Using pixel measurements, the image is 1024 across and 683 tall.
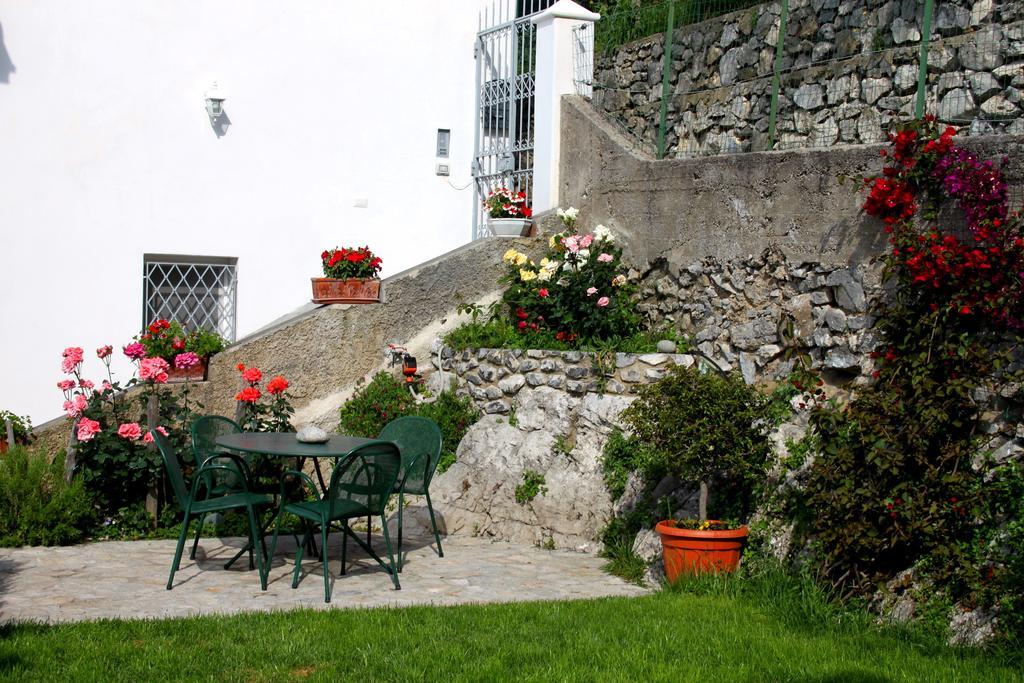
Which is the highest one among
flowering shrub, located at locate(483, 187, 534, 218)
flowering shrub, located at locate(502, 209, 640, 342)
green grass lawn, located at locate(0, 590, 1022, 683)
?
flowering shrub, located at locate(483, 187, 534, 218)

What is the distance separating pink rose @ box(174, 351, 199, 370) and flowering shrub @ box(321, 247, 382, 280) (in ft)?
5.07

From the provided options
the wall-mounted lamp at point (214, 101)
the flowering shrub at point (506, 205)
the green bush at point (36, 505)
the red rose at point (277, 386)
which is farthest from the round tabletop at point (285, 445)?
the wall-mounted lamp at point (214, 101)

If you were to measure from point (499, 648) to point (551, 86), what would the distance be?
21.3ft

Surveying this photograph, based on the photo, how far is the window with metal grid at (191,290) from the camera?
969cm

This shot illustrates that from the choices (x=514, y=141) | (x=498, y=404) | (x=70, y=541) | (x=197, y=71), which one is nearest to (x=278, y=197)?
(x=197, y=71)

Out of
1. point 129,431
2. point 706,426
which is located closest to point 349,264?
point 129,431

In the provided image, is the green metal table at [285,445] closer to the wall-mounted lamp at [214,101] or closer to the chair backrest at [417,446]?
the chair backrest at [417,446]

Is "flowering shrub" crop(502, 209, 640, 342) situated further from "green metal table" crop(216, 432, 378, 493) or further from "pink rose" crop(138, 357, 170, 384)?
"pink rose" crop(138, 357, 170, 384)

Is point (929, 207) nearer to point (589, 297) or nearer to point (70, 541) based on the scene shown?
point (589, 297)

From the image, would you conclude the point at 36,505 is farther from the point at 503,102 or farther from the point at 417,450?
the point at 503,102

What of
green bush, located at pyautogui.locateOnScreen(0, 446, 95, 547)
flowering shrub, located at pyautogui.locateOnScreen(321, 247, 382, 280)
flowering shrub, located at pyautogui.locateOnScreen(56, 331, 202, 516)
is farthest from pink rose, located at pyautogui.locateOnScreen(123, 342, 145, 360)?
flowering shrub, located at pyautogui.locateOnScreen(321, 247, 382, 280)

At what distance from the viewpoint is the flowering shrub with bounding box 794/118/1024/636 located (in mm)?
5543

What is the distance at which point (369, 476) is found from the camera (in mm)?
6160

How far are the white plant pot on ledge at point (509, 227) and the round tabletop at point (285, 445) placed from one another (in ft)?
11.1
